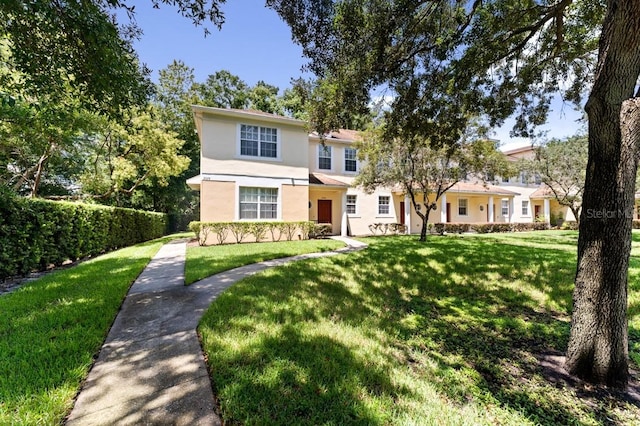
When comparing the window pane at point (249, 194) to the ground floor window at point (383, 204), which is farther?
the ground floor window at point (383, 204)

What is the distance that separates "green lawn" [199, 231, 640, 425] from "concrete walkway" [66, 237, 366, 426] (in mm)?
193

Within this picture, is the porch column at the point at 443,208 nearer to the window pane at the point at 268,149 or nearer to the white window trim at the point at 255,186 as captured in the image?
the white window trim at the point at 255,186

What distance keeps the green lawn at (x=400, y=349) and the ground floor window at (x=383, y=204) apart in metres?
12.2

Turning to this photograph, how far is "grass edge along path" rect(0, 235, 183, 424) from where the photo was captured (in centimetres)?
224

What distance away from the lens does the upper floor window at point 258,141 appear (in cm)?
1335

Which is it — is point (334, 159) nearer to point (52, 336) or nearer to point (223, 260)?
point (223, 260)

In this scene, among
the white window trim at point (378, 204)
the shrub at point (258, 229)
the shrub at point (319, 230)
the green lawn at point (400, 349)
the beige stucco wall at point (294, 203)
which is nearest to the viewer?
the green lawn at point (400, 349)

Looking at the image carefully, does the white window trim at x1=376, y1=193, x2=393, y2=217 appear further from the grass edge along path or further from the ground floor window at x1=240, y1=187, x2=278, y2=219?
the grass edge along path

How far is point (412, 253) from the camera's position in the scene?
8531 millimetres

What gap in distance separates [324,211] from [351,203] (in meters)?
1.91

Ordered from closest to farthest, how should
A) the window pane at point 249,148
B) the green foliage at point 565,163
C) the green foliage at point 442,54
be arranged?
the green foliage at point 442,54 → the window pane at point 249,148 → the green foliage at point 565,163

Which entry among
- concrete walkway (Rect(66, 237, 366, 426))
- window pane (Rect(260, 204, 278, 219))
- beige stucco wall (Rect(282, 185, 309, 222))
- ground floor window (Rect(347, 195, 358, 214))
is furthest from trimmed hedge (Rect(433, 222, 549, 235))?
concrete walkway (Rect(66, 237, 366, 426))

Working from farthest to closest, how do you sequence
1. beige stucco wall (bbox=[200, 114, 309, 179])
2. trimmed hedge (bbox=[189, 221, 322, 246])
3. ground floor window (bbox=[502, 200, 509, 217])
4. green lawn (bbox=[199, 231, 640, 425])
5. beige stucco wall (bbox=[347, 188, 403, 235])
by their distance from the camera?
ground floor window (bbox=[502, 200, 509, 217])
beige stucco wall (bbox=[347, 188, 403, 235])
beige stucco wall (bbox=[200, 114, 309, 179])
trimmed hedge (bbox=[189, 221, 322, 246])
green lawn (bbox=[199, 231, 640, 425])

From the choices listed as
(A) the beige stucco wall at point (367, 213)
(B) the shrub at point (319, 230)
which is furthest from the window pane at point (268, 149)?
(A) the beige stucco wall at point (367, 213)
